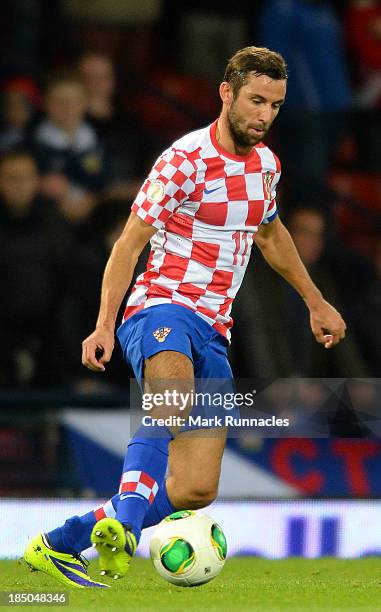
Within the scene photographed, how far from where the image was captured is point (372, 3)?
12.8m

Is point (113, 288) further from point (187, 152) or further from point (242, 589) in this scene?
point (242, 589)

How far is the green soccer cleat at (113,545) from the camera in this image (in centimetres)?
539

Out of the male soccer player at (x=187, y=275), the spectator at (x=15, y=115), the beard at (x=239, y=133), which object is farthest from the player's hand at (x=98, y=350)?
the spectator at (x=15, y=115)

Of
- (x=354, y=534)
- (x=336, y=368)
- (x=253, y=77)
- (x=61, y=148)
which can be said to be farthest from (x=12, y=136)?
(x=253, y=77)

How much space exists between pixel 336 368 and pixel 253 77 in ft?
14.8

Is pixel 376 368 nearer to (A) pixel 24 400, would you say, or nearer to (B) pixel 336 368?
(B) pixel 336 368

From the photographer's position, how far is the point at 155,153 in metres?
11.2

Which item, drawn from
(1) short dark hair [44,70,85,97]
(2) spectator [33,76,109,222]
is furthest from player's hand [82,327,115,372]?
(1) short dark hair [44,70,85,97]

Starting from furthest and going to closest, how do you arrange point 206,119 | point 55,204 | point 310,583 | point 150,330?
1. point 206,119
2. point 55,204
3. point 310,583
4. point 150,330

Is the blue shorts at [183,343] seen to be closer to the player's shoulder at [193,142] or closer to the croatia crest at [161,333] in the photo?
the croatia crest at [161,333]

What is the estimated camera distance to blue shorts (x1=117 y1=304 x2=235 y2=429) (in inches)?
235

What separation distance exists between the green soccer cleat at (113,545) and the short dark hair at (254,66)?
192cm

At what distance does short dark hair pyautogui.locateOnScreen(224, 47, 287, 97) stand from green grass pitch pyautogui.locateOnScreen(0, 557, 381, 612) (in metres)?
2.11

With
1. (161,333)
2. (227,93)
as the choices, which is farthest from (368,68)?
(161,333)
